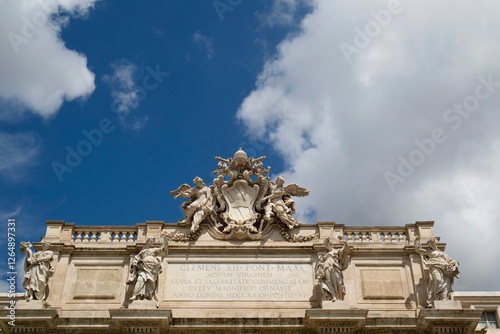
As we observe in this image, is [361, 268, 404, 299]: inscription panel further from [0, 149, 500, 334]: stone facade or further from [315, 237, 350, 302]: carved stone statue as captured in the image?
[315, 237, 350, 302]: carved stone statue

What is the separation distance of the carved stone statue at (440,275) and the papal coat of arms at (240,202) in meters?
3.97

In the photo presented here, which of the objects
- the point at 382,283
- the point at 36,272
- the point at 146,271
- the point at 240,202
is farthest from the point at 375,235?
the point at 36,272

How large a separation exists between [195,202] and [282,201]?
2.71m

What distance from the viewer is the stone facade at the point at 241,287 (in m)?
17.2

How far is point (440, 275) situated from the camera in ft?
59.5

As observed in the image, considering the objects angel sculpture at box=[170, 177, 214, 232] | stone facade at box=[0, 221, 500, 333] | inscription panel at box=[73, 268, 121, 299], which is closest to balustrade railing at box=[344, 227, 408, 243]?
stone facade at box=[0, 221, 500, 333]

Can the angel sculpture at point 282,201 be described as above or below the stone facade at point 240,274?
above

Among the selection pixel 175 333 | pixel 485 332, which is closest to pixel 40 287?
pixel 175 333

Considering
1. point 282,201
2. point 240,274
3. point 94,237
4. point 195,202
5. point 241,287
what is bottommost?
point 241,287

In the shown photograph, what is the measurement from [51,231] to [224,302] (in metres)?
5.75

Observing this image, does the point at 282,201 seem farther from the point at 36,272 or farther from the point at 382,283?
the point at 36,272

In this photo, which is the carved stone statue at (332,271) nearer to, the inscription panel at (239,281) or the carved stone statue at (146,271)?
the inscription panel at (239,281)

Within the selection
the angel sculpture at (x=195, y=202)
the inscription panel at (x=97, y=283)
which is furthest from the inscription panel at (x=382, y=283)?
the inscription panel at (x=97, y=283)

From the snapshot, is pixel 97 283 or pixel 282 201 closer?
pixel 97 283
